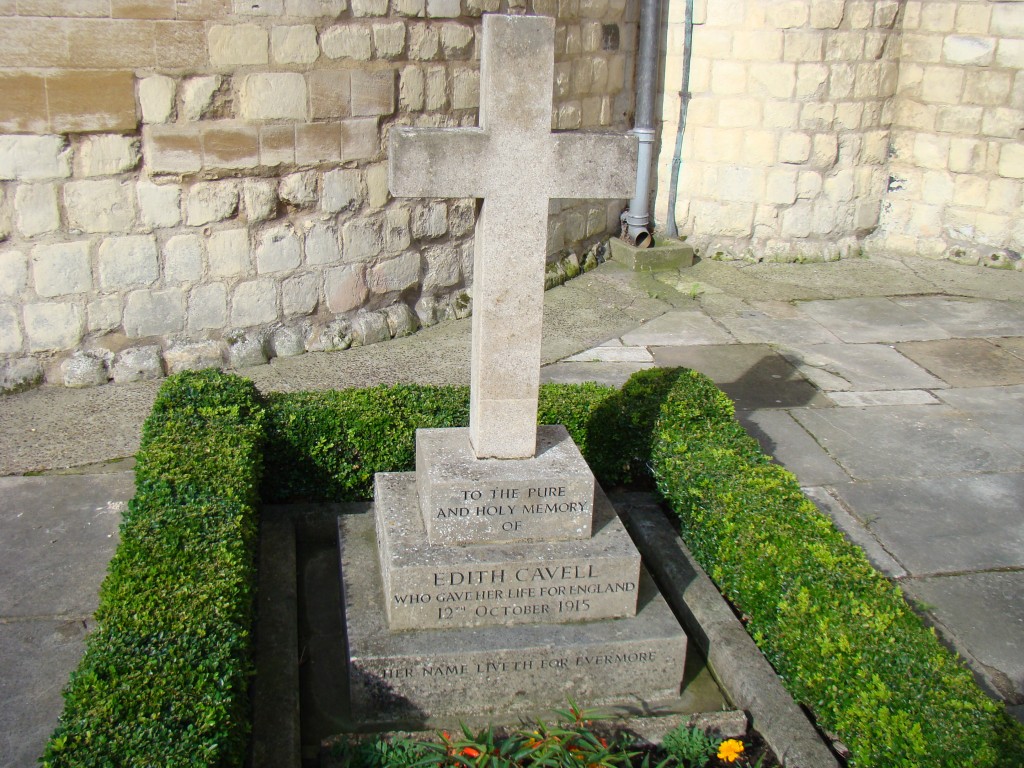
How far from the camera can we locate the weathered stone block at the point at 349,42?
6.50m

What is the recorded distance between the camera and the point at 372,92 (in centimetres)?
675

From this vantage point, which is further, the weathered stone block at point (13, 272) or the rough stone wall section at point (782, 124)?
the rough stone wall section at point (782, 124)

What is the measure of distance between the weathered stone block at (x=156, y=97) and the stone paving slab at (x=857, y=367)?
4286 mm

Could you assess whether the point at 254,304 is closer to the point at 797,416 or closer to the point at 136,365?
the point at 136,365

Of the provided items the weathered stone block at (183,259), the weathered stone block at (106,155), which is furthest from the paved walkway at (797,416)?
the weathered stone block at (106,155)

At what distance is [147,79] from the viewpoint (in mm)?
6035

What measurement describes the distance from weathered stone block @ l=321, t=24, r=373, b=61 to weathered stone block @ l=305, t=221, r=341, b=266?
42.0 inches

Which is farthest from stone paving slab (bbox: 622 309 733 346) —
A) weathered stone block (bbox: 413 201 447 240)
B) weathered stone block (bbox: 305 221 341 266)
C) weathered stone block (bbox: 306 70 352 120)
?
weathered stone block (bbox: 306 70 352 120)

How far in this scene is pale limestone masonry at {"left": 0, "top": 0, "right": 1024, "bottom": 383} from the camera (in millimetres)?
6020

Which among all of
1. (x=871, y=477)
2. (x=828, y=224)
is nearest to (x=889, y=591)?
(x=871, y=477)

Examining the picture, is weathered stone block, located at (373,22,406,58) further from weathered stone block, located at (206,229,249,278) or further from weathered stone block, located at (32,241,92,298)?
weathered stone block, located at (32,241,92,298)

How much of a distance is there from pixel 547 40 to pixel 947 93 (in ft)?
22.3

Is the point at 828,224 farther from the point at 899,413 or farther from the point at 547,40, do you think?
the point at 547,40

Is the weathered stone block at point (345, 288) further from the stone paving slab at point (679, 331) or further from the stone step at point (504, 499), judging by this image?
the stone step at point (504, 499)
